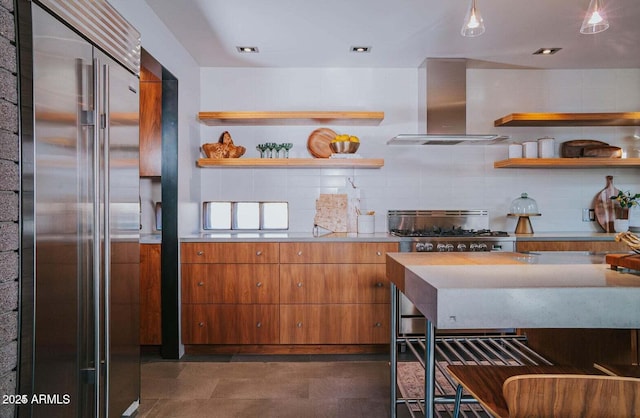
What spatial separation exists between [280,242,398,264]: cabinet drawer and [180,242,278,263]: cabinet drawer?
5.9 inches

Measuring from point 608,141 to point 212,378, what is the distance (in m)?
3.99

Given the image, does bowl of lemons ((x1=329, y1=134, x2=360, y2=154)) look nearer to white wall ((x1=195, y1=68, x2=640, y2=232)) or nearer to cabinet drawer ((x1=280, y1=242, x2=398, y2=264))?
white wall ((x1=195, y1=68, x2=640, y2=232))

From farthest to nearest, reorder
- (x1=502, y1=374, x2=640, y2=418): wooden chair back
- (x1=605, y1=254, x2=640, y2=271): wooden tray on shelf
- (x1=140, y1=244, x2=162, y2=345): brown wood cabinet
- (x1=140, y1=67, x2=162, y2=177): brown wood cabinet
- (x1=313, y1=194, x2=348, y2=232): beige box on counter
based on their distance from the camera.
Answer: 1. (x1=313, y1=194, x2=348, y2=232): beige box on counter
2. (x1=140, y1=67, x2=162, y2=177): brown wood cabinet
3. (x1=140, y1=244, x2=162, y2=345): brown wood cabinet
4. (x1=605, y1=254, x2=640, y2=271): wooden tray on shelf
5. (x1=502, y1=374, x2=640, y2=418): wooden chair back

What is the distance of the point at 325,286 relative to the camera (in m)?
3.30

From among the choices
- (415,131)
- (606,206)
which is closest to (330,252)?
(415,131)

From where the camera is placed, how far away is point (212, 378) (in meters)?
2.90

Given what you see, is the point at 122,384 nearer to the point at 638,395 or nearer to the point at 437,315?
the point at 437,315

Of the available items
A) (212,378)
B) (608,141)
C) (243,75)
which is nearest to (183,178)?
(243,75)

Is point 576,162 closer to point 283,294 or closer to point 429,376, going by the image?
point 283,294

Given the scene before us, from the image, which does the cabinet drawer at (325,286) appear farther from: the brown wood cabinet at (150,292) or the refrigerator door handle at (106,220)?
the refrigerator door handle at (106,220)

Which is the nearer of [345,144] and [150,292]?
[150,292]

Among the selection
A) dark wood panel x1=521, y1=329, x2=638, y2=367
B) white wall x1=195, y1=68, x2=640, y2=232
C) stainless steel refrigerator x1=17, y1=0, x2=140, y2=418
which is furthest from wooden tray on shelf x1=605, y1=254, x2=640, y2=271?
white wall x1=195, y1=68, x2=640, y2=232

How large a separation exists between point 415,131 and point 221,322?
2.39 meters

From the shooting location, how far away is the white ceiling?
109 inches
